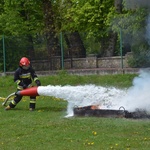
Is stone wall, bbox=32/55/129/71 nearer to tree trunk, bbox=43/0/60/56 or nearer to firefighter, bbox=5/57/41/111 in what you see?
tree trunk, bbox=43/0/60/56

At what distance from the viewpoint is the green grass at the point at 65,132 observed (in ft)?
33.1

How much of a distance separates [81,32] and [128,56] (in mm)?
7093

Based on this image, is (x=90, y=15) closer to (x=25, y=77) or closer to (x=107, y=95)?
(x=25, y=77)

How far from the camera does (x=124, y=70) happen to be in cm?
2534

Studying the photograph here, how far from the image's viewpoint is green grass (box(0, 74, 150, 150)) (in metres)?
10.1

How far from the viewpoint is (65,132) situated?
1152 cm

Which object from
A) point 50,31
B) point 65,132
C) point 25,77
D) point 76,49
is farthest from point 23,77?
point 50,31

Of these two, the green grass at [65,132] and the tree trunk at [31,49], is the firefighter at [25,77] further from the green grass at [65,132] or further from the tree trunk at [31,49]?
the tree trunk at [31,49]

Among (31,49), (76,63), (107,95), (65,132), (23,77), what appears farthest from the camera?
(31,49)

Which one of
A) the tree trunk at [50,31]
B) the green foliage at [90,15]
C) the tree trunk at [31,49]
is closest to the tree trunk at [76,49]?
the tree trunk at [50,31]

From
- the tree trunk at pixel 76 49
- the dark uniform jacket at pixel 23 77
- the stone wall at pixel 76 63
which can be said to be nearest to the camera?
the dark uniform jacket at pixel 23 77

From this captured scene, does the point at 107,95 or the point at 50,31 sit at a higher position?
the point at 50,31

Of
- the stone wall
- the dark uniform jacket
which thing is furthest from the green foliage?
the dark uniform jacket

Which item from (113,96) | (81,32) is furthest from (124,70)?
(113,96)
